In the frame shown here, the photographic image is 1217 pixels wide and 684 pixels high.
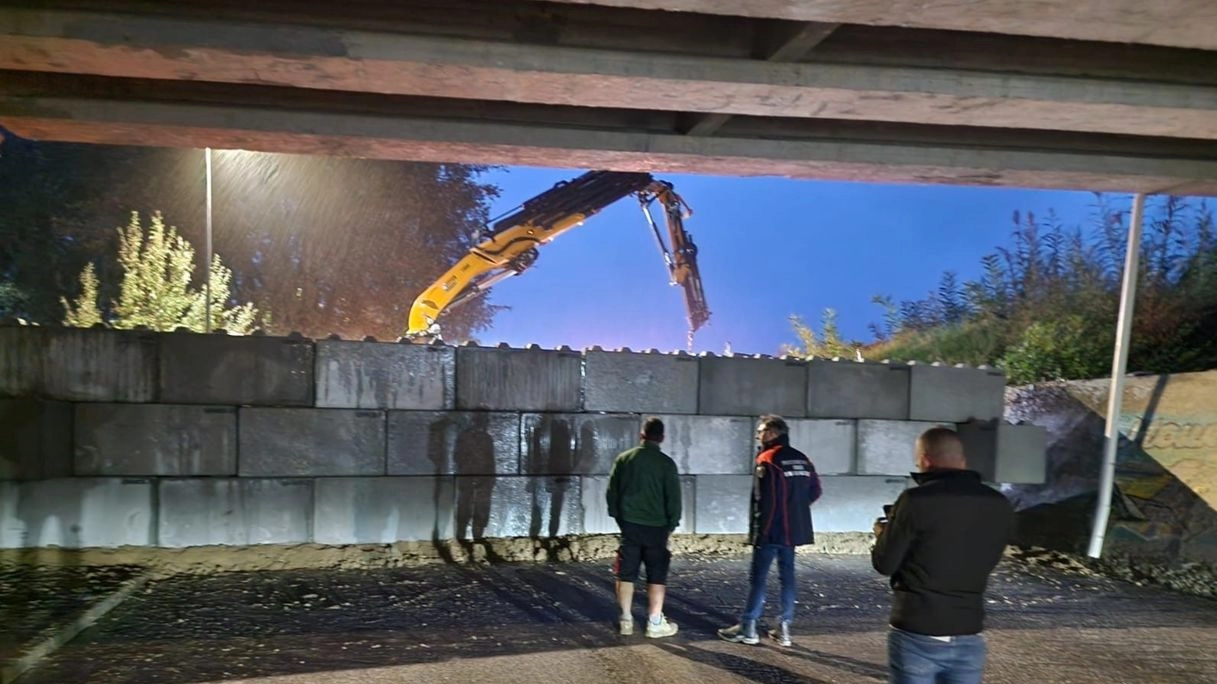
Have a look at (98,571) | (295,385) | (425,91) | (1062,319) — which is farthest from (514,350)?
(1062,319)

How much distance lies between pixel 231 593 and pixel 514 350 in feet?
11.1

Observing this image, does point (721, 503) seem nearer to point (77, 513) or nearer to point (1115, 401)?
point (1115, 401)

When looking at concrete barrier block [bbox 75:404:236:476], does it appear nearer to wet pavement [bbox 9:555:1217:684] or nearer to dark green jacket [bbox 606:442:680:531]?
wet pavement [bbox 9:555:1217:684]

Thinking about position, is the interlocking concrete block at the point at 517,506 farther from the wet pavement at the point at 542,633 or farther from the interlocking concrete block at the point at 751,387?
the interlocking concrete block at the point at 751,387

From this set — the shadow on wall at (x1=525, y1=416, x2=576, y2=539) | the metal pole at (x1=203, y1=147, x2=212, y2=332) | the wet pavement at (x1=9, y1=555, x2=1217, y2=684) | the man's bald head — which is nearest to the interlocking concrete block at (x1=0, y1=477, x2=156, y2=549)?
the wet pavement at (x1=9, y1=555, x2=1217, y2=684)

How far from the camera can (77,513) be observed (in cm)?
667

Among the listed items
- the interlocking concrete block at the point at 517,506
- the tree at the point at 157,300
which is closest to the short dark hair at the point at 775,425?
the interlocking concrete block at the point at 517,506

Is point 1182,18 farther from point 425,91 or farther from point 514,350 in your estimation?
point 514,350

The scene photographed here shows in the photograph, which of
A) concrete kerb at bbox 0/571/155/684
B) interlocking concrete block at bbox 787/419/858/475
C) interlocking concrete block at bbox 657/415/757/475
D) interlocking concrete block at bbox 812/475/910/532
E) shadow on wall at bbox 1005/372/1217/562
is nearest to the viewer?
concrete kerb at bbox 0/571/155/684

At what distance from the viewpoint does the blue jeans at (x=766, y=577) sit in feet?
17.1

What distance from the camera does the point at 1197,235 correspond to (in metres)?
11.1

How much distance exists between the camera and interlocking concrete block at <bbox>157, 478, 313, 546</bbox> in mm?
6863

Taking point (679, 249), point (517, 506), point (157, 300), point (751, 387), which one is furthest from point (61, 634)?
point (679, 249)

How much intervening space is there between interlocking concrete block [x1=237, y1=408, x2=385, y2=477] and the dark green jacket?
3.04m
